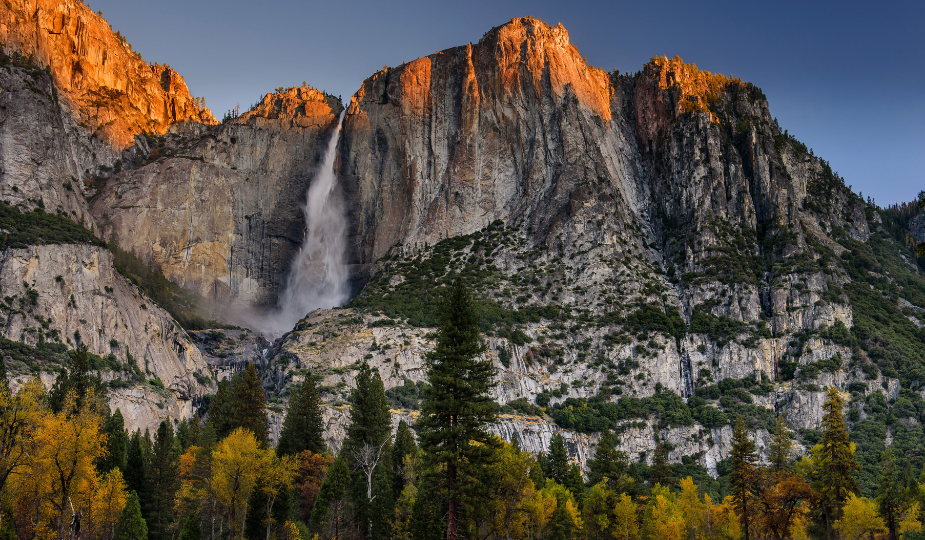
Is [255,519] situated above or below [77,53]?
below

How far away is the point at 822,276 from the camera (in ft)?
511

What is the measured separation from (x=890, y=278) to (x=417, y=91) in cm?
11143

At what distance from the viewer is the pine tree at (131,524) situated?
61031 millimetres

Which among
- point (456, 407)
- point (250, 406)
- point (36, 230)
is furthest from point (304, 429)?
point (36, 230)

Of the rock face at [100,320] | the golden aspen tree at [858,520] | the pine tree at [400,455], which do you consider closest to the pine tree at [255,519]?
the pine tree at [400,455]

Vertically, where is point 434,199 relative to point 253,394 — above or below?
above

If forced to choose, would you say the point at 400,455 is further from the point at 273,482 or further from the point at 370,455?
the point at 273,482

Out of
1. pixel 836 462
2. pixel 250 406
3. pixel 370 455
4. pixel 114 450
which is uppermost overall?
pixel 250 406

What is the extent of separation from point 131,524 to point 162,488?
1291 cm

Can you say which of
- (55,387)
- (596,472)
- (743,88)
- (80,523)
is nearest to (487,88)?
(743,88)

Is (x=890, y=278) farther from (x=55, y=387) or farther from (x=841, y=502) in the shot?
(x=55, y=387)

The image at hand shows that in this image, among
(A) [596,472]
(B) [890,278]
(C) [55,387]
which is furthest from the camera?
(B) [890,278]

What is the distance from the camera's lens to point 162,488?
242 feet

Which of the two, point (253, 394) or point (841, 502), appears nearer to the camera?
point (841, 502)
